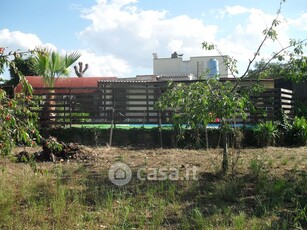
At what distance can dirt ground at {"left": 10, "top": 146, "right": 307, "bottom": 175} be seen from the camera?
21.9 ft

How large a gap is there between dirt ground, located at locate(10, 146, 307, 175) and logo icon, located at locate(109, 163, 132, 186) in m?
0.17

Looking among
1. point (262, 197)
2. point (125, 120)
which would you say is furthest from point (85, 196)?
point (125, 120)

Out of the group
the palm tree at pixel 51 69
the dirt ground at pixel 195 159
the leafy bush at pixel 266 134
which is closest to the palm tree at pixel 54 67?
the palm tree at pixel 51 69

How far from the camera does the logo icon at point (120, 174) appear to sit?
5.92m

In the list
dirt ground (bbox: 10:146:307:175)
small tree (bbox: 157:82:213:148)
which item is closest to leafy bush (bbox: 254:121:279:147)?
dirt ground (bbox: 10:146:307:175)

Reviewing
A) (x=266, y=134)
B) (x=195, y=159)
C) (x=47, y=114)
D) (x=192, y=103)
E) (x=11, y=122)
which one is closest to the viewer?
(x=11, y=122)

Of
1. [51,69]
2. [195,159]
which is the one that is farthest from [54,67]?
[195,159]

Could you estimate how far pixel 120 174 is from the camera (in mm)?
6371

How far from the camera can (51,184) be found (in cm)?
559

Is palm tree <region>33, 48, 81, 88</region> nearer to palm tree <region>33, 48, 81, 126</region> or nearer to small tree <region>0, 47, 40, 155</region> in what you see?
palm tree <region>33, 48, 81, 126</region>

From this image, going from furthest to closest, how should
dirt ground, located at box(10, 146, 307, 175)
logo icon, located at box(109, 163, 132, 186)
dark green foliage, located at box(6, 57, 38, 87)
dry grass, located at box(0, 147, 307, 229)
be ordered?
dirt ground, located at box(10, 146, 307, 175), logo icon, located at box(109, 163, 132, 186), dry grass, located at box(0, 147, 307, 229), dark green foliage, located at box(6, 57, 38, 87)

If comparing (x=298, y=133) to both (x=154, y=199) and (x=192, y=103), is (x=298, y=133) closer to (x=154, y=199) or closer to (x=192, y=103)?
(x=192, y=103)

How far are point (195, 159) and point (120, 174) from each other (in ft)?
6.57

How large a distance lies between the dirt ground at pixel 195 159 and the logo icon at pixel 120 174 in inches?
6.7
